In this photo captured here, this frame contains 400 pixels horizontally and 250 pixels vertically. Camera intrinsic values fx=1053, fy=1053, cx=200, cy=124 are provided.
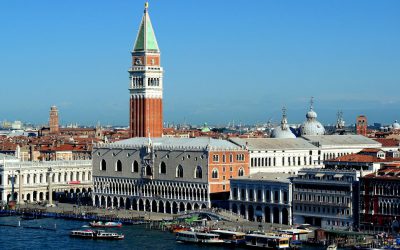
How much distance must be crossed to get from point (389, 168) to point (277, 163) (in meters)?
14.6

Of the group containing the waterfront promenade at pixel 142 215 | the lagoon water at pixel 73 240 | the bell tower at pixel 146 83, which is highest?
the bell tower at pixel 146 83

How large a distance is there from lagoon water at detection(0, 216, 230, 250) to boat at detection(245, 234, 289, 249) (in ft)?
4.49

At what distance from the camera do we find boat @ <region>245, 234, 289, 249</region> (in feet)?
165

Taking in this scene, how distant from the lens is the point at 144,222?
61.9 m

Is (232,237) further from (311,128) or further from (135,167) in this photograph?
(311,128)

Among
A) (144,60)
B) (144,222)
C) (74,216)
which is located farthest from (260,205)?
(144,60)

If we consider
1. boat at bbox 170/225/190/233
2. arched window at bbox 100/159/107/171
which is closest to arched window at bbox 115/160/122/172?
arched window at bbox 100/159/107/171

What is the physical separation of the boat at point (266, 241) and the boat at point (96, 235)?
773cm

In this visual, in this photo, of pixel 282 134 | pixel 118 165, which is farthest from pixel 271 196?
pixel 282 134

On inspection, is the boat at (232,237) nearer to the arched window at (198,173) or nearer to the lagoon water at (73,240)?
the lagoon water at (73,240)

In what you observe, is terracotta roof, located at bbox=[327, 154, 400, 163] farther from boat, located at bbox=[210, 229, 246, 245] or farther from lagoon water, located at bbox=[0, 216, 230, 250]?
lagoon water, located at bbox=[0, 216, 230, 250]

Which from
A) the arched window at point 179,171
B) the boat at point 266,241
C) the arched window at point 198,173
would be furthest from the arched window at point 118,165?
the boat at point 266,241

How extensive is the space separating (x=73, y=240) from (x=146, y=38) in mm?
23962

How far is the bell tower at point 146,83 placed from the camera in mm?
75500
